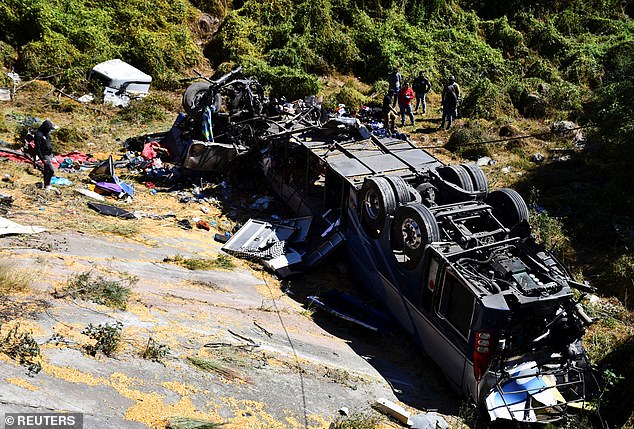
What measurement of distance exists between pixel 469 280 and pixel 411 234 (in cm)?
112

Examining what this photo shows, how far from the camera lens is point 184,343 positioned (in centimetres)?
629

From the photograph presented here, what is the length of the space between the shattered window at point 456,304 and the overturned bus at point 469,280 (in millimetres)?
11

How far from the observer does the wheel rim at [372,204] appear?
7985mm

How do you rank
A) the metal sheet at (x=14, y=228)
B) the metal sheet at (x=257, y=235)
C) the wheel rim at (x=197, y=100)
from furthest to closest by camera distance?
the wheel rim at (x=197, y=100) < the metal sheet at (x=257, y=235) < the metal sheet at (x=14, y=228)

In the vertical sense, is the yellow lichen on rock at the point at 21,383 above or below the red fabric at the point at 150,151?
above

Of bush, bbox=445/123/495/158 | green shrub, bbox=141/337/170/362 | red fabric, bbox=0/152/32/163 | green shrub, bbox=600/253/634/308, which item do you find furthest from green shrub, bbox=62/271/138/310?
bush, bbox=445/123/495/158

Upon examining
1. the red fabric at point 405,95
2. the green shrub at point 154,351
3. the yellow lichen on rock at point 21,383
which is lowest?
the green shrub at point 154,351

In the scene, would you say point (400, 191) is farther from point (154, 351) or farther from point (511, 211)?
point (154, 351)

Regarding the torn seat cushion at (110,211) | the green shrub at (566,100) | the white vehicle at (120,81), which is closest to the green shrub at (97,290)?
the torn seat cushion at (110,211)

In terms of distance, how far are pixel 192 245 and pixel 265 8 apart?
15177 mm

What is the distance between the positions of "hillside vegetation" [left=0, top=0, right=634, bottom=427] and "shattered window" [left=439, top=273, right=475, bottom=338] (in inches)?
238

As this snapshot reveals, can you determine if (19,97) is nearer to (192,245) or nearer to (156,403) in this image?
(192,245)

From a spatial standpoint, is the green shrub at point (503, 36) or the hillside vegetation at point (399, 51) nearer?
the hillside vegetation at point (399, 51)

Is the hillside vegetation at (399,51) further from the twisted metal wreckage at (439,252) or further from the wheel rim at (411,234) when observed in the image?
the wheel rim at (411,234)
